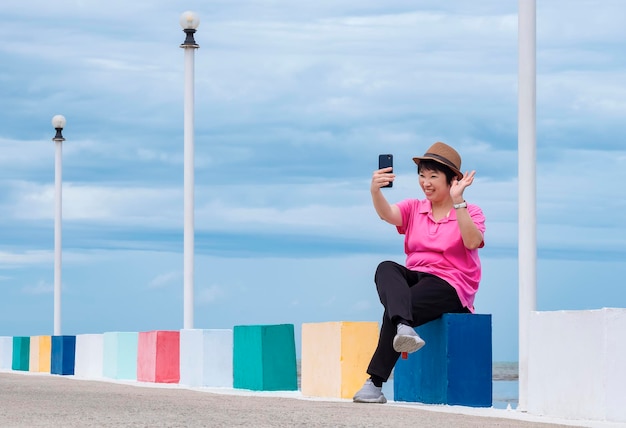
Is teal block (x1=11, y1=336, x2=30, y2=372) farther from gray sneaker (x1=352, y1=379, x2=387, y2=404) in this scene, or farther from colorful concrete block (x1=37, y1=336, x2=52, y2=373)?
gray sneaker (x1=352, y1=379, x2=387, y2=404)

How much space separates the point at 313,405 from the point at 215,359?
16.4 feet

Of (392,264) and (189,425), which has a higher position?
(392,264)

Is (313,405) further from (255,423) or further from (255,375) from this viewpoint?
(255,375)

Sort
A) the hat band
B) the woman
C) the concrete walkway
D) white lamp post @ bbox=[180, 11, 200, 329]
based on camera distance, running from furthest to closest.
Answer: white lamp post @ bbox=[180, 11, 200, 329], the hat band, the woman, the concrete walkway

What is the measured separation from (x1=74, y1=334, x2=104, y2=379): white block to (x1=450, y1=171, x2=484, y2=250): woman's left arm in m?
10.8

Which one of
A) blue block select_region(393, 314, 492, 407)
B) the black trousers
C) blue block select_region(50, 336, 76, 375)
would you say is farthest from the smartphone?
blue block select_region(50, 336, 76, 375)

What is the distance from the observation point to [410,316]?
885 cm

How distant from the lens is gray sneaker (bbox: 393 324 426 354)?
8.54m

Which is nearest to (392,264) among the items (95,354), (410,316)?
(410,316)

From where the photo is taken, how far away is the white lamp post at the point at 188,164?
53.8 feet

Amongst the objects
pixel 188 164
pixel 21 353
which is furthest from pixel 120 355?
pixel 21 353

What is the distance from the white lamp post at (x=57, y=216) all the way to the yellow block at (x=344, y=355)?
15.1 m

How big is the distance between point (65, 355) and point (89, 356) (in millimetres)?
1556

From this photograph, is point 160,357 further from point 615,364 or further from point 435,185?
point 615,364
